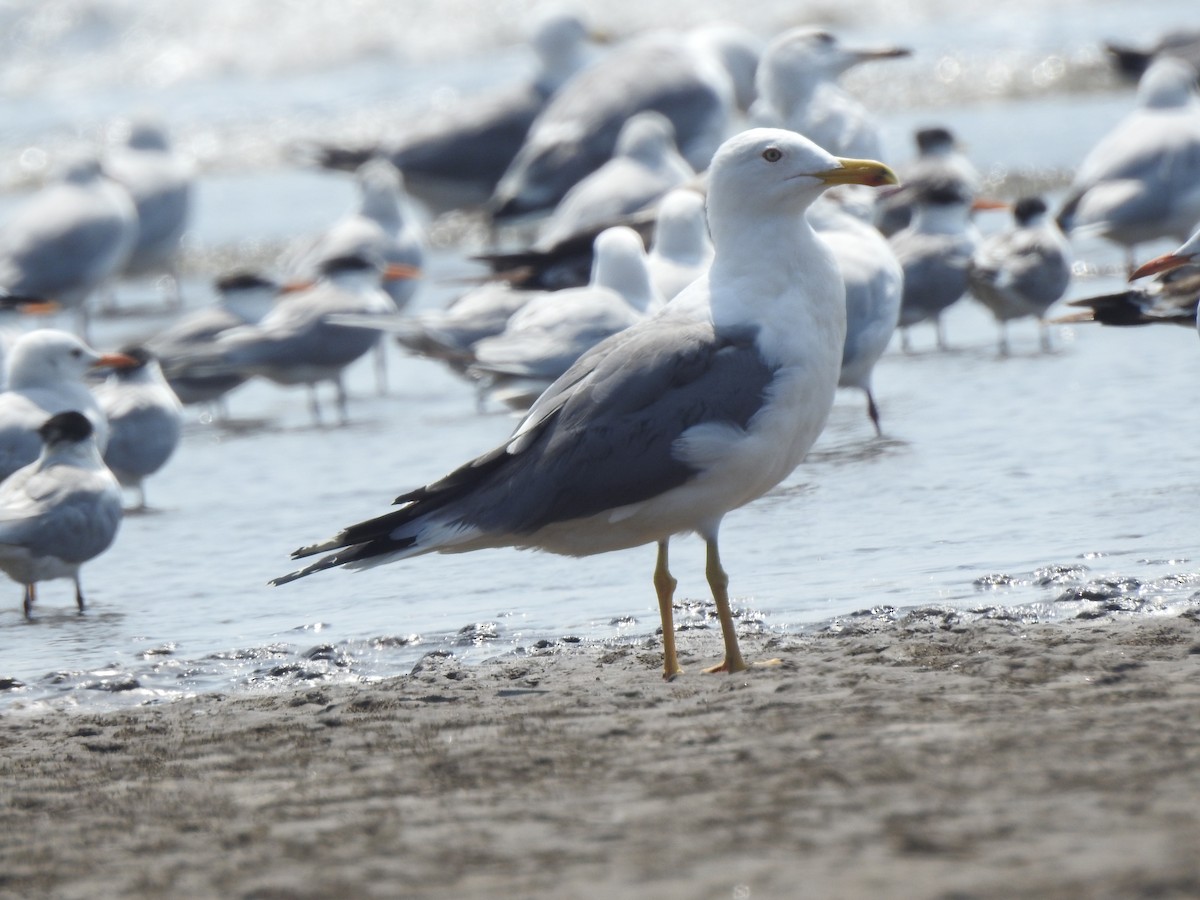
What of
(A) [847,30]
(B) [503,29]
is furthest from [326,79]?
(A) [847,30]

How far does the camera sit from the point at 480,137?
52.4 feet

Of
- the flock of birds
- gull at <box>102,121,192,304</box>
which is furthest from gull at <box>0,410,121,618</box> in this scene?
gull at <box>102,121,192,304</box>

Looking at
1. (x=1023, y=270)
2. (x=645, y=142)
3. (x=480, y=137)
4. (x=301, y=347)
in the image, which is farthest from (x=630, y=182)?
(x=480, y=137)

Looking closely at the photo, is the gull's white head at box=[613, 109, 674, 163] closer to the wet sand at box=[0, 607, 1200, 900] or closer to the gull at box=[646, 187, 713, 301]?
the gull at box=[646, 187, 713, 301]

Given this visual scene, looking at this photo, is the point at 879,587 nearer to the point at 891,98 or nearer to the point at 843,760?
the point at 843,760

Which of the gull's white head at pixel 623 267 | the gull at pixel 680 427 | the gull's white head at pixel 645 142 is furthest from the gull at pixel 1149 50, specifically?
the gull at pixel 680 427

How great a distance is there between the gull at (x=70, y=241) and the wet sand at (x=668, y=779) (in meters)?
8.80

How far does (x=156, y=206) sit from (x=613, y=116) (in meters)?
3.79

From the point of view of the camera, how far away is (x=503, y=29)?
28.4 m

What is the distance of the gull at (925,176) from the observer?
422 inches

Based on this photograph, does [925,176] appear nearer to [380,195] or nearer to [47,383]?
[380,195]

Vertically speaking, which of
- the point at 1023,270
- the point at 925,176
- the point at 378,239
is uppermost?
the point at 378,239

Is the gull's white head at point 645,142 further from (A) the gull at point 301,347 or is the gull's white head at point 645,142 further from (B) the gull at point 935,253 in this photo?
(A) the gull at point 301,347

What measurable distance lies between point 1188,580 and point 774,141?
157 centimetres
